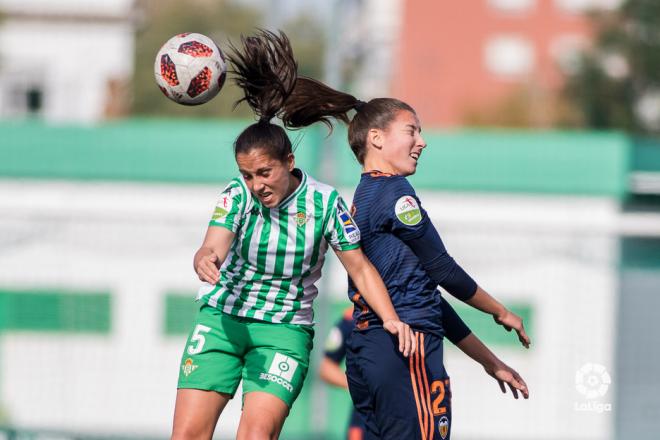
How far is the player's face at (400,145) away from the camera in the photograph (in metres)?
4.57

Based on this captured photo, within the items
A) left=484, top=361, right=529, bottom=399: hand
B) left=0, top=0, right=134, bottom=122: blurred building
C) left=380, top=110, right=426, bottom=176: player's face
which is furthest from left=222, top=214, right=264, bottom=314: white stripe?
left=0, top=0, right=134, bottom=122: blurred building

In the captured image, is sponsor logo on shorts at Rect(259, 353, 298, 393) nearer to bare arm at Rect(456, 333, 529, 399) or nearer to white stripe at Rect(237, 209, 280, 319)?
white stripe at Rect(237, 209, 280, 319)

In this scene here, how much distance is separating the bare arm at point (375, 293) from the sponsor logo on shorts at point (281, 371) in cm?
49

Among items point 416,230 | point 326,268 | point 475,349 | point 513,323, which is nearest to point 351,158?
point 326,268

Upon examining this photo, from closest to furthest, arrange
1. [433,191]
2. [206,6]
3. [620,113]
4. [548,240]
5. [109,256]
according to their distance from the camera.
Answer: [548,240] → [109,256] → [433,191] → [620,113] → [206,6]

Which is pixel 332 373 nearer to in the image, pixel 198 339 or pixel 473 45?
pixel 198 339

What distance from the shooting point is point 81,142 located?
13.8 meters

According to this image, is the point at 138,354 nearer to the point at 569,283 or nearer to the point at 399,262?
the point at 569,283

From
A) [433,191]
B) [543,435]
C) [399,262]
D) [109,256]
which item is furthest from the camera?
[433,191]

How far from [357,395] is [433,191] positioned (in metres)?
9.07

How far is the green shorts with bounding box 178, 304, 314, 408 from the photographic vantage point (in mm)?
4637

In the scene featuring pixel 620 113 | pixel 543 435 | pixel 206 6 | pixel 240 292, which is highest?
pixel 206 6

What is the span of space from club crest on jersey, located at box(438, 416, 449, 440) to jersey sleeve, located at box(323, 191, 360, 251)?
2.49 feet

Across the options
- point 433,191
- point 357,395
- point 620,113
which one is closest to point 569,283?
point 433,191
